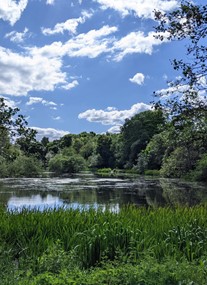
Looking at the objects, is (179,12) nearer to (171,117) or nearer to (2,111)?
(171,117)

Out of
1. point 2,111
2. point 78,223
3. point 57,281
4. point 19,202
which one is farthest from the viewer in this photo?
point 19,202

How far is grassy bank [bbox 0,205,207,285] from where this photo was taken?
3408mm

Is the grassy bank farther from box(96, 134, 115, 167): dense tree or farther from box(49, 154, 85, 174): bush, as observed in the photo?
box(96, 134, 115, 167): dense tree

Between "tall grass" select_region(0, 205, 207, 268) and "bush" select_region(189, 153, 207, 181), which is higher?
"bush" select_region(189, 153, 207, 181)

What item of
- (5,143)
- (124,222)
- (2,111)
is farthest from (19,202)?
(124,222)

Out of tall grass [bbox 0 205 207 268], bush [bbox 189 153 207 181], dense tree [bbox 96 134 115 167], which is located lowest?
tall grass [bbox 0 205 207 268]

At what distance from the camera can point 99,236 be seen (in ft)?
18.6

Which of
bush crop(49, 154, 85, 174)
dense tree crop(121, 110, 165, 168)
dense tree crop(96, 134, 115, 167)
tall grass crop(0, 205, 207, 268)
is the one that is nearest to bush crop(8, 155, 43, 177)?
bush crop(49, 154, 85, 174)

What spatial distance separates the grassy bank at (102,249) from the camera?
341cm

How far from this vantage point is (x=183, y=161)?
38406 millimetres

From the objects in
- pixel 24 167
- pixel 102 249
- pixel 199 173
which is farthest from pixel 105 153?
pixel 102 249

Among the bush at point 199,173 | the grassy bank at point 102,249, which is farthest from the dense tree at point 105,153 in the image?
the grassy bank at point 102,249

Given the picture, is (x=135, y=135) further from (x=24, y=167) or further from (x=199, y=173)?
(x=199, y=173)

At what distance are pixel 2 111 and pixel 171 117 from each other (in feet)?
12.1
